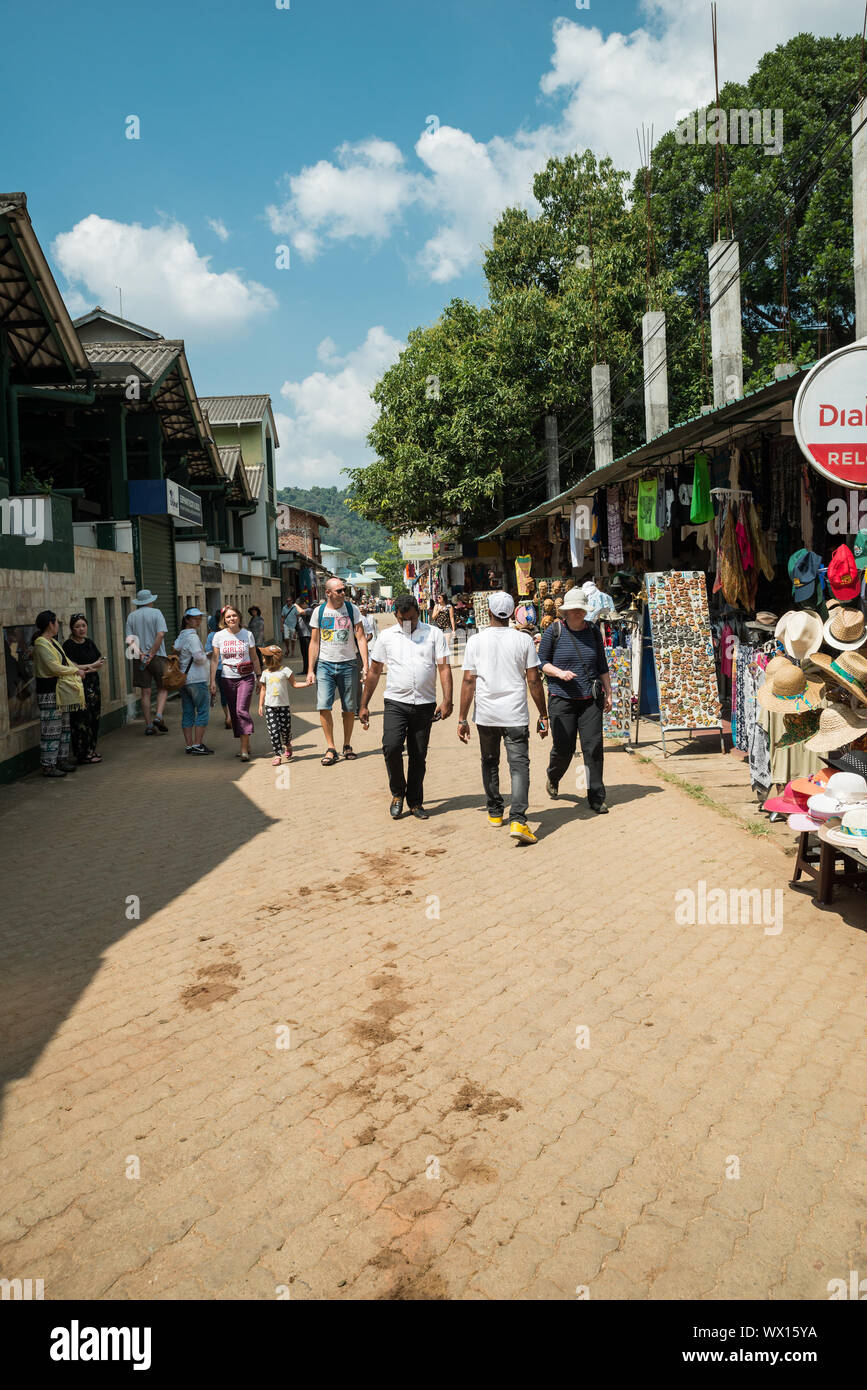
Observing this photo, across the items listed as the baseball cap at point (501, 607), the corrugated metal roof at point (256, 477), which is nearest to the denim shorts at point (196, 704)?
the baseball cap at point (501, 607)

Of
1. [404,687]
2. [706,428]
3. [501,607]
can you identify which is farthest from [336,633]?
[706,428]

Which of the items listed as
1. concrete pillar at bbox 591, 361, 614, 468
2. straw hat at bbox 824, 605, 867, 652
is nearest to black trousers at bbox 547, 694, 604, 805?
straw hat at bbox 824, 605, 867, 652

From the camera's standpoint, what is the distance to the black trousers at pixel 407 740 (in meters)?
7.95

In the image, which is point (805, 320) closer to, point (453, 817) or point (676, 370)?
point (676, 370)

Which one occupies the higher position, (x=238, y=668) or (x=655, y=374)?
(x=655, y=374)

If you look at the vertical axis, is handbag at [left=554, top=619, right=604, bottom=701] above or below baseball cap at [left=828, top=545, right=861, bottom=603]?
below

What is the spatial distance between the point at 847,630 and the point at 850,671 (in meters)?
0.24

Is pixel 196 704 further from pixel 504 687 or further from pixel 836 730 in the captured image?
pixel 836 730

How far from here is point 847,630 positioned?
526cm

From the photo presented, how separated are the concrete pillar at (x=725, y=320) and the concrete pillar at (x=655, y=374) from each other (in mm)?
2309

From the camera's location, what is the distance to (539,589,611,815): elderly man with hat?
7.92m

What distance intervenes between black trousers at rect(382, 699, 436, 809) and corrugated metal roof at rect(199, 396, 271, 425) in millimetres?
35541

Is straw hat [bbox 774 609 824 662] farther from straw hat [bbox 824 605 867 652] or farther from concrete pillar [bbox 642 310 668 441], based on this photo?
concrete pillar [bbox 642 310 668 441]
